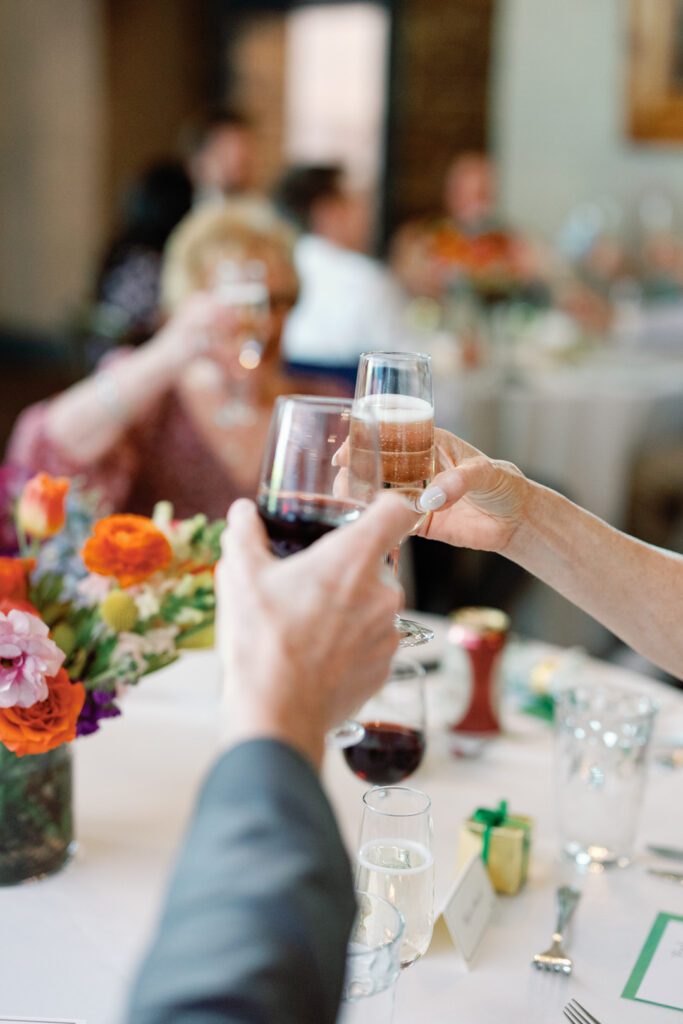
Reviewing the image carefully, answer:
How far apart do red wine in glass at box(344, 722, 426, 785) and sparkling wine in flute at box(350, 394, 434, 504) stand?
0.36 m

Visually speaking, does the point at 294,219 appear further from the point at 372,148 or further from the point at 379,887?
the point at 379,887

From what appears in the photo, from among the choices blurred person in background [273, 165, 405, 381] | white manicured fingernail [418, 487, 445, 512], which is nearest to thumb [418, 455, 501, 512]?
white manicured fingernail [418, 487, 445, 512]

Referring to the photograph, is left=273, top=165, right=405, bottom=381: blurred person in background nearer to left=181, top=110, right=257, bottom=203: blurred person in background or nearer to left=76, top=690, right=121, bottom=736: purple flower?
left=181, top=110, right=257, bottom=203: blurred person in background

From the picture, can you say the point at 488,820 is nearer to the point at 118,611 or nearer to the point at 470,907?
the point at 470,907

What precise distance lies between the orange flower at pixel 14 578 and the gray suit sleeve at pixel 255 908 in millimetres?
493

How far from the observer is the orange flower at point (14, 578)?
1092 millimetres

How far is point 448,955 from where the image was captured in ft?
3.39

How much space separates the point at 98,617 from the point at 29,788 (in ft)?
0.57

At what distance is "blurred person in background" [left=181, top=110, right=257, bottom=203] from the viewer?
5508mm

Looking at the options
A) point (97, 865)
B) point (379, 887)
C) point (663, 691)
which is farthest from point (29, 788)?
point (663, 691)

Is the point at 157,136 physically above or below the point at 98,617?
above

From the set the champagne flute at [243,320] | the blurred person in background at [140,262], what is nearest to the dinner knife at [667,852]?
the champagne flute at [243,320]

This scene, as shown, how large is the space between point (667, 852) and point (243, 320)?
142 cm

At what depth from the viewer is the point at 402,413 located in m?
0.97
